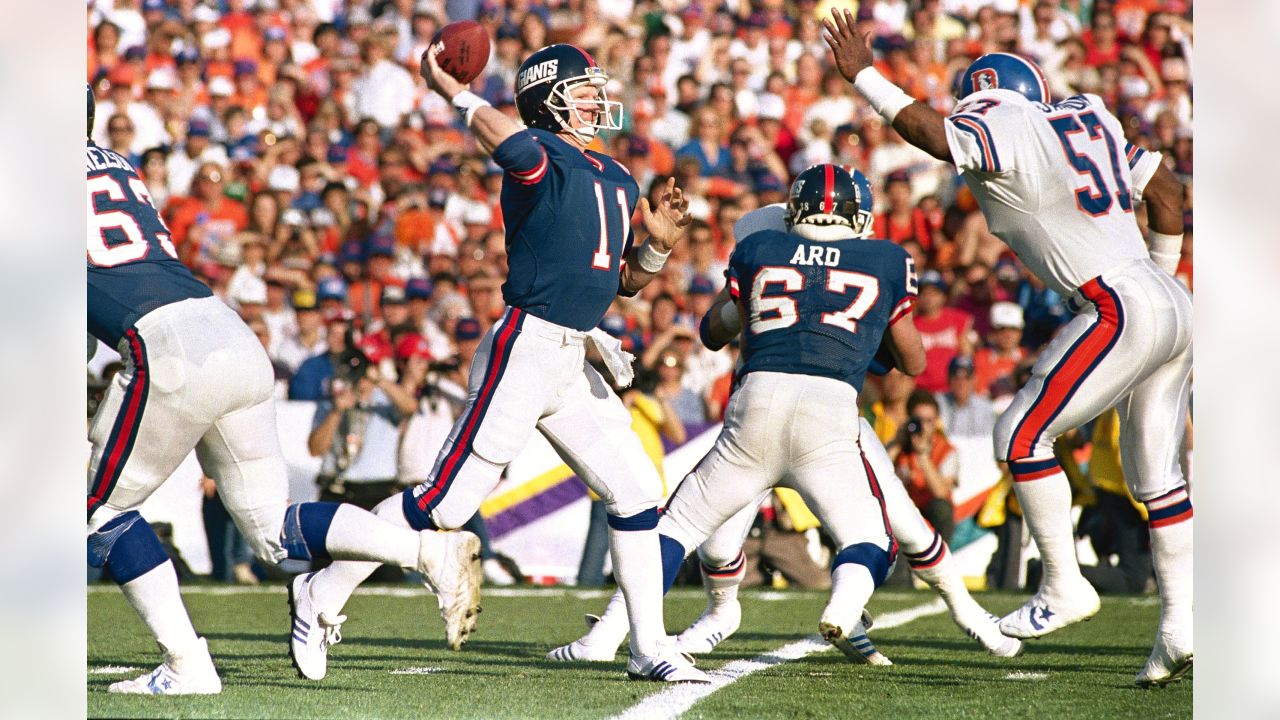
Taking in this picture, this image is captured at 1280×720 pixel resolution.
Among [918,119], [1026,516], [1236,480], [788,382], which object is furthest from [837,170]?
[1236,480]

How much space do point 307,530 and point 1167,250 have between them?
3.30 meters

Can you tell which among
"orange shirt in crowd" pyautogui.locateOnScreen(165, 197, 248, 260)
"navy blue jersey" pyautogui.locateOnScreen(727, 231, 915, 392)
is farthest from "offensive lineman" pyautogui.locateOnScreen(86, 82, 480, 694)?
"orange shirt in crowd" pyautogui.locateOnScreen(165, 197, 248, 260)

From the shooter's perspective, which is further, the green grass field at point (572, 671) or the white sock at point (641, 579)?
the white sock at point (641, 579)

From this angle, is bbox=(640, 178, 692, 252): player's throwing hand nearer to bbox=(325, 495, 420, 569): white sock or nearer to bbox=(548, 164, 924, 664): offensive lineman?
bbox=(548, 164, 924, 664): offensive lineman

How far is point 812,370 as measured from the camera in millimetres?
5422

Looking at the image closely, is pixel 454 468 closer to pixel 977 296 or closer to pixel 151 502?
pixel 151 502

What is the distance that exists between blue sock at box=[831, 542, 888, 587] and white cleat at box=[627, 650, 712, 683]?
595 mm

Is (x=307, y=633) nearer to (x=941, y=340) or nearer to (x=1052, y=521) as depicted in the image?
(x=1052, y=521)

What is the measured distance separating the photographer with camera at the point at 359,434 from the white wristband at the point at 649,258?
4046 millimetres

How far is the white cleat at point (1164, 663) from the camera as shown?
5465 mm

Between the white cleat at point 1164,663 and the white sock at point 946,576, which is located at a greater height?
the white sock at point 946,576

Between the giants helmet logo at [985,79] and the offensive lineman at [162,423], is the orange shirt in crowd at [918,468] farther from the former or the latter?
the offensive lineman at [162,423]

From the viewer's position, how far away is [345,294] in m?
10.7


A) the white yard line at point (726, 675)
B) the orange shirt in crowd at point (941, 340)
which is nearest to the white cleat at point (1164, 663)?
the white yard line at point (726, 675)
